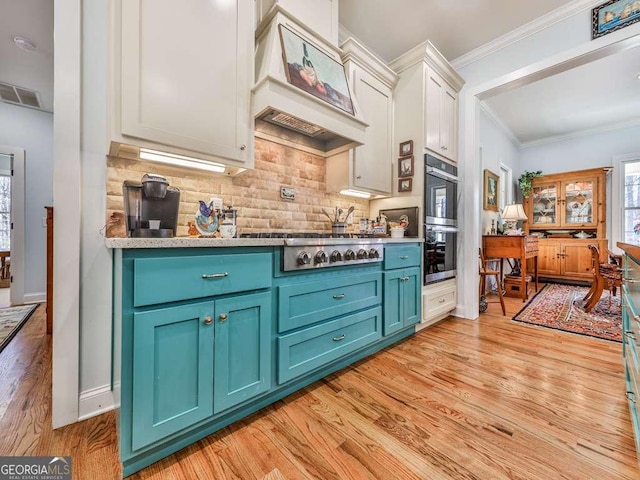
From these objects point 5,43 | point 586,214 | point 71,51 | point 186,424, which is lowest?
point 186,424

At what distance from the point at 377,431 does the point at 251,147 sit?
1751mm

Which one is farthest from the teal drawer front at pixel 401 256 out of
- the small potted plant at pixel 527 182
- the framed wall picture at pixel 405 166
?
the small potted plant at pixel 527 182

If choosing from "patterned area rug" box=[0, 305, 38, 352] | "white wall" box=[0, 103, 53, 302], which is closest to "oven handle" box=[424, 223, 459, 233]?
"patterned area rug" box=[0, 305, 38, 352]

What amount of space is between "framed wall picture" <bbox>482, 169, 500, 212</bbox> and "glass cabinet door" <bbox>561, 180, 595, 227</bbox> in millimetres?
1672

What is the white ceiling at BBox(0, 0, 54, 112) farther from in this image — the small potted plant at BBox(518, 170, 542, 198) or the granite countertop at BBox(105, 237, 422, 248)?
the small potted plant at BBox(518, 170, 542, 198)

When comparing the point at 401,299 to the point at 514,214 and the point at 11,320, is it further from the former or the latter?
the point at 11,320

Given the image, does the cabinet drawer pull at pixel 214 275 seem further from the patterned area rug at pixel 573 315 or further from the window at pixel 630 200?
the window at pixel 630 200

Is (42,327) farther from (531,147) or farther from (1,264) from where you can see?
(531,147)

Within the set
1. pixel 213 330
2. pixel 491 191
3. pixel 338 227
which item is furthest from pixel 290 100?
pixel 491 191

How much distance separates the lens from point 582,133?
543cm

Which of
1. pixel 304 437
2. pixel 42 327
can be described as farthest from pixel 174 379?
pixel 42 327

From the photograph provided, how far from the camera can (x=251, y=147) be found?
177cm

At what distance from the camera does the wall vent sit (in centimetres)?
341

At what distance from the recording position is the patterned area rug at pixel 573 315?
279cm
